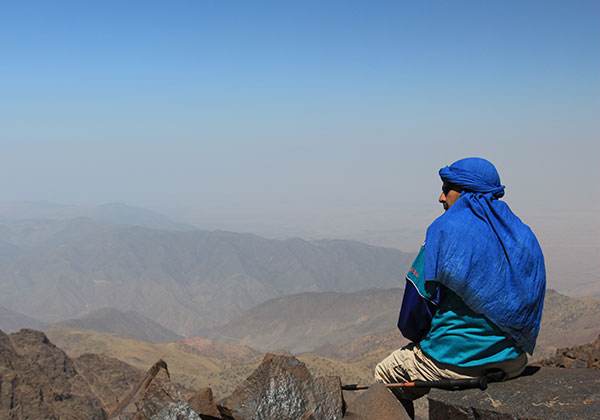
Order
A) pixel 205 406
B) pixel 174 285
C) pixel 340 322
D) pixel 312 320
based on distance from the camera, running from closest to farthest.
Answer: pixel 205 406
pixel 340 322
pixel 312 320
pixel 174 285

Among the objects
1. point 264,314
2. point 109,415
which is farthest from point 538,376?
point 264,314

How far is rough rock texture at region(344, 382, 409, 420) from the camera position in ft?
11.9

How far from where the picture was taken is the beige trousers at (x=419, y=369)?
3.60 meters

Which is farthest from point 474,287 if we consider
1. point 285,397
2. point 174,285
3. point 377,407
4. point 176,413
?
point 174,285

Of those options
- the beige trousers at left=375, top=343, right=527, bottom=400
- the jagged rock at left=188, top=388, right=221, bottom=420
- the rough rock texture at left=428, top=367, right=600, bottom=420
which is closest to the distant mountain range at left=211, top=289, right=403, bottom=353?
the jagged rock at left=188, top=388, right=221, bottom=420

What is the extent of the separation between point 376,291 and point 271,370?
255ft

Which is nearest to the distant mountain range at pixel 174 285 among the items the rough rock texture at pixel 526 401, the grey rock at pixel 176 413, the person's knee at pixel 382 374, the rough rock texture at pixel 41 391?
the rough rock texture at pixel 41 391

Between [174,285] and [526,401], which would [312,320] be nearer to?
[526,401]

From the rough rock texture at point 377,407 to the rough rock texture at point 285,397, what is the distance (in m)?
0.11

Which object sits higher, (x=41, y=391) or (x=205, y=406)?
(x=205, y=406)

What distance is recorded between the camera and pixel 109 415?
5035 millimetres

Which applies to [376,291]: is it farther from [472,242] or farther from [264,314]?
[472,242]

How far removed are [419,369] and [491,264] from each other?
0.93 meters

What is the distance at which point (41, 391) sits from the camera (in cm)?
1767
